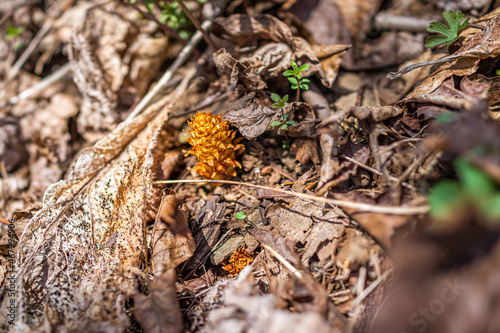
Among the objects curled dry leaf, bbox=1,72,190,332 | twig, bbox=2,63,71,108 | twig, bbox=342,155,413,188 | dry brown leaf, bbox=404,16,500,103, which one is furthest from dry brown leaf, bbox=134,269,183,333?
twig, bbox=2,63,71,108

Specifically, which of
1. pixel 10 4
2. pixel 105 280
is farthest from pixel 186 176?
pixel 10 4

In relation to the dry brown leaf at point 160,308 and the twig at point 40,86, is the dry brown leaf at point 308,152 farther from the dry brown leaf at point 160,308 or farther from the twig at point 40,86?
the twig at point 40,86

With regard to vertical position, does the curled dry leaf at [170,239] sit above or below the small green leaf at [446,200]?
below

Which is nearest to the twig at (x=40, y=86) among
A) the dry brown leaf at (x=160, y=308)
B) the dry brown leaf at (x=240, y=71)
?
the dry brown leaf at (x=240, y=71)

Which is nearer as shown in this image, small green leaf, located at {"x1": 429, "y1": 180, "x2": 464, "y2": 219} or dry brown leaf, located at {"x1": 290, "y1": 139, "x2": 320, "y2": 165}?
small green leaf, located at {"x1": 429, "y1": 180, "x2": 464, "y2": 219}

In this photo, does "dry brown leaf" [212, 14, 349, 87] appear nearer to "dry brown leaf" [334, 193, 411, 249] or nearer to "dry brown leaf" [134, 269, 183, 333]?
"dry brown leaf" [334, 193, 411, 249]

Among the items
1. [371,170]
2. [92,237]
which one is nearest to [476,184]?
[371,170]

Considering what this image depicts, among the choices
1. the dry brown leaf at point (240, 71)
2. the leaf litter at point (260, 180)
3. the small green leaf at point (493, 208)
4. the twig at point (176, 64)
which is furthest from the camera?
the twig at point (176, 64)

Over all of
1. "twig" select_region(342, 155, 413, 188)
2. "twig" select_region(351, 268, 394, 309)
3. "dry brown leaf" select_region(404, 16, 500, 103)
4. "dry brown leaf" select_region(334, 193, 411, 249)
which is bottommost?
"twig" select_region(351, 268, 394, 309)
